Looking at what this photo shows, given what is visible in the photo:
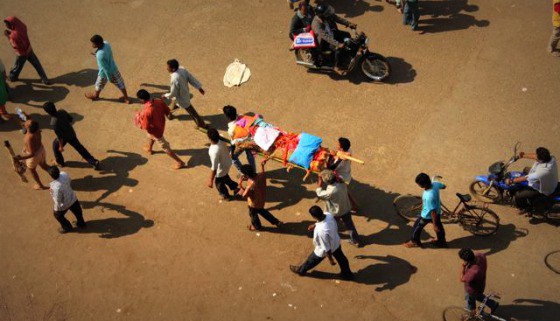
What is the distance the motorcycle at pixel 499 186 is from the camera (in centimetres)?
877

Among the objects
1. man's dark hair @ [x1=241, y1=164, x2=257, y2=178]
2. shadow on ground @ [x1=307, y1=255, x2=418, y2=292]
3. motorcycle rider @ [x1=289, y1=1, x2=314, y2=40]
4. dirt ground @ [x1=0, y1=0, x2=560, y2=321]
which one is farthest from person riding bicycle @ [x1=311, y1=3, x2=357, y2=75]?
shadow on ground @ [x1=307, y1=255, x2=418, y2=292]

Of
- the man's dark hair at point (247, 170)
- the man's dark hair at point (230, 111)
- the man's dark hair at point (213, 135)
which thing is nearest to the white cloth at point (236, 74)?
the man's dark hair at point (230, 111)

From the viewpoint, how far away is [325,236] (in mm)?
7770

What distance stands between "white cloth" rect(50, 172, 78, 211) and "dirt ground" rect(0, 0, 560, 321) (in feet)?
3.08

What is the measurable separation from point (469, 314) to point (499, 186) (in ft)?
7.96

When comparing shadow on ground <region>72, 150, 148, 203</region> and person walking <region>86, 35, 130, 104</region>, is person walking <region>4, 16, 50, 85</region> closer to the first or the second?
person walking <region>86, 35, 130, 104</region>

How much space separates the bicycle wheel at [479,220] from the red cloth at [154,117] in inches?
233

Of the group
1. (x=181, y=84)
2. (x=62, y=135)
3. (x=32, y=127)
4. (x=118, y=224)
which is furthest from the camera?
(x=181, y=84)

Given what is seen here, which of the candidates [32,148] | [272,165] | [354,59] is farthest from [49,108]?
[354,59]

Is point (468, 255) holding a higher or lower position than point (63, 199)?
higher

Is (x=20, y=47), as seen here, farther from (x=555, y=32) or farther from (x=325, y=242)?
(x=555, y=32)

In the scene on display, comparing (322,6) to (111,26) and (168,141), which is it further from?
(111,26)

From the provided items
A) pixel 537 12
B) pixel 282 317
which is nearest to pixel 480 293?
pixel 282 317

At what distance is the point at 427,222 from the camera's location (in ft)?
27.7
